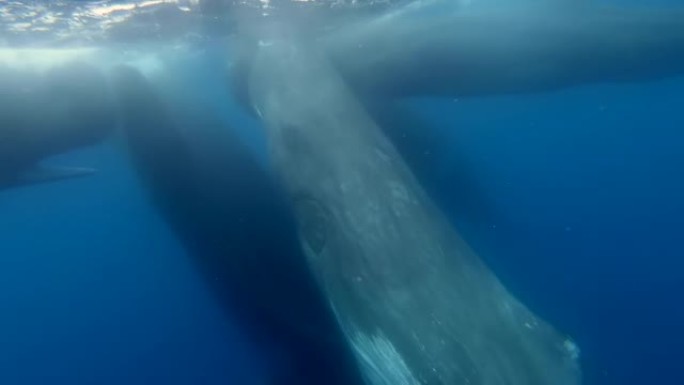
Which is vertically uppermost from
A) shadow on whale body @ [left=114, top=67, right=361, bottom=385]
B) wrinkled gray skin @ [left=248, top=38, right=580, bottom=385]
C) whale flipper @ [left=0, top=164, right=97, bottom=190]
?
wrinkled gray skin @ [left=248, top=38, right=580, bottom=385]

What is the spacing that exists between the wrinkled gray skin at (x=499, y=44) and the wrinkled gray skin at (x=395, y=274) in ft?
12.9

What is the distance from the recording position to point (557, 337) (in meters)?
8.34

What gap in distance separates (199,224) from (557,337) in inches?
349

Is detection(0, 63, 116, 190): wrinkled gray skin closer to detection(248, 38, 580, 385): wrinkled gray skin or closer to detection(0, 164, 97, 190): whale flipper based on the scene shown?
detection(0, 164, 97, 190): whale flipper

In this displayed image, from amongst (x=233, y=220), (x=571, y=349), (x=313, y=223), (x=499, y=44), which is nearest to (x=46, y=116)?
(x=233, y=220)

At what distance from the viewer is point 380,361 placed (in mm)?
8172

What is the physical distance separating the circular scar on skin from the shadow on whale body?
10.8 feet

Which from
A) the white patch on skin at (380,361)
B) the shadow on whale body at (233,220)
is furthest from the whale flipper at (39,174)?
the white patch on skin at (380,361)

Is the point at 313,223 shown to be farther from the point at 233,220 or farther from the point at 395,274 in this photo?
the point at 233,220

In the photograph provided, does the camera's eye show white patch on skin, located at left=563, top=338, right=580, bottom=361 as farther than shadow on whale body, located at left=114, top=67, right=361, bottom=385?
No

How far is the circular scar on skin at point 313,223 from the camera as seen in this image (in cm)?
863

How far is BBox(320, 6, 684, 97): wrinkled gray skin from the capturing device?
13.3 meters

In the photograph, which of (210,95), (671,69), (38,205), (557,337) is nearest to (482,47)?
(671,69)

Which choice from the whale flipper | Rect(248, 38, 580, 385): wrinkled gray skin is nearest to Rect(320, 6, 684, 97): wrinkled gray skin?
Rect(248, 38, 580, 385): wrinkled gray skin
